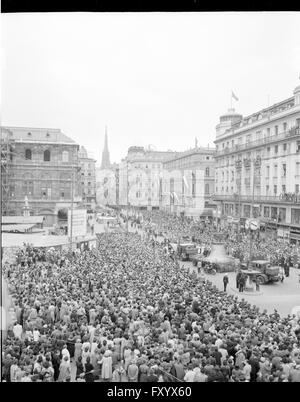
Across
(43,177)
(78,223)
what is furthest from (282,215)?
(43,177)

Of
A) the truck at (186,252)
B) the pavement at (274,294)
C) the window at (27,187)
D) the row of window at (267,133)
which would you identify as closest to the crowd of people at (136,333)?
the pavement at (274,294)

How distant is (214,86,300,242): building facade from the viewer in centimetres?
2708

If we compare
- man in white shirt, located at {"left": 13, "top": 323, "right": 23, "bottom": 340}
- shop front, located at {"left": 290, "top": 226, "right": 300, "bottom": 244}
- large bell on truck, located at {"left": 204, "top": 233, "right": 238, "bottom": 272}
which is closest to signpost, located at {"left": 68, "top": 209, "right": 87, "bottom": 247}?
large bell on truck, located at {"left": 204, "top": 233, "right": 238, "bottom": 272}

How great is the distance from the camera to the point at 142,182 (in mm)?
26172

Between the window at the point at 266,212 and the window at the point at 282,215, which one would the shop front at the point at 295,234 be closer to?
the window at the point at 282,215

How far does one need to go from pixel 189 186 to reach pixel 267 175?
5856 millimetres

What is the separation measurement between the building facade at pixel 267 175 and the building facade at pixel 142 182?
12.9 ft

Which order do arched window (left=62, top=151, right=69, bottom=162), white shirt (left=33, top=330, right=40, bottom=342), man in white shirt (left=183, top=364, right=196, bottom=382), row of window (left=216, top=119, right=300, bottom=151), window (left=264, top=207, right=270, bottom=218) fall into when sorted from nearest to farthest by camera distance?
man in white shirt (left=183, top=364, right=196, bottom=382), white shirt (left=33, top=330, right=40, bottom=342), arched window (left=62, top=151, right=69, bottom=162), window (left=264, top=207, right=270, bottom=218), row of window (left=216, top=119, right=300, bottom=151)

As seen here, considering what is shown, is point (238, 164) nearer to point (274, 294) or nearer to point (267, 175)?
point (267, 175)

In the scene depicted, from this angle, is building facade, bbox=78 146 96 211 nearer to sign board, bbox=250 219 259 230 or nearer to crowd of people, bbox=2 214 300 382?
crowd of people, bbox=2 214 300 382

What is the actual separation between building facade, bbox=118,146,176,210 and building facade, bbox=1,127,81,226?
9.45ft
